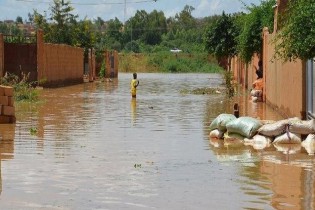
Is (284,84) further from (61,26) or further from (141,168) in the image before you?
(61,26)

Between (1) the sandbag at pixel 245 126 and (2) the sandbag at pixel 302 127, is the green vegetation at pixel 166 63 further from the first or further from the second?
(2) the sandbag at pixel 302 127

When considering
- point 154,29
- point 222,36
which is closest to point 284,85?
point 222,36

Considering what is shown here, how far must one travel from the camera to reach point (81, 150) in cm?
1416

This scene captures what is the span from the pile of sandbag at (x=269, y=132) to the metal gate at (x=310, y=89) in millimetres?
2378

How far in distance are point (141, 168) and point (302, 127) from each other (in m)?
4.14

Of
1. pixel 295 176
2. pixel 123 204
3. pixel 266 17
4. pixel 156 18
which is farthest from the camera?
pixel 156 18

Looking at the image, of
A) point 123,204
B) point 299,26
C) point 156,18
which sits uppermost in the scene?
point 156,18

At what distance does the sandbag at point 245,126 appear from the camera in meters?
15.5

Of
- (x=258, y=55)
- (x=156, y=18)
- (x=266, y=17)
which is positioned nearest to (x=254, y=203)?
(x=266, y=17)

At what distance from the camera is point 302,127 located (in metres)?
14.8

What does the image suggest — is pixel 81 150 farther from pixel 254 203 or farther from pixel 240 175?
pixel 254 203

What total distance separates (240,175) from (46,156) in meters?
3.55

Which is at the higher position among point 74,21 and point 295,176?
point 74,21

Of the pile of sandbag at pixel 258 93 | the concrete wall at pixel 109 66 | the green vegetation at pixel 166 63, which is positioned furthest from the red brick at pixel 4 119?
the green vegetation at pixel 166 63
